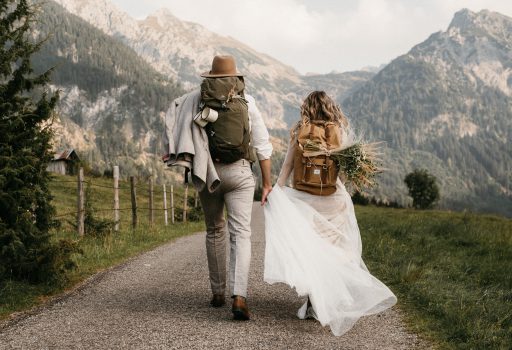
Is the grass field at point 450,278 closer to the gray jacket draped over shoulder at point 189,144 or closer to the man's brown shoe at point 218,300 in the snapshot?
the man's brown shoe at point 218,300

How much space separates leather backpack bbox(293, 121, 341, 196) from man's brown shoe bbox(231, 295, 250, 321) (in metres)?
1.36

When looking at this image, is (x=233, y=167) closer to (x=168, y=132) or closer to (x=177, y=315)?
(x=168, y=132)

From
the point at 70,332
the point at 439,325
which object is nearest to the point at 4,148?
the point at 70,332

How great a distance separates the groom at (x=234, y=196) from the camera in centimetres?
523

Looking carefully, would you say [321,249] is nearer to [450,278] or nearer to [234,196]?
[234,196]

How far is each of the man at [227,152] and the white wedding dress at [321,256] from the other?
0.95ft

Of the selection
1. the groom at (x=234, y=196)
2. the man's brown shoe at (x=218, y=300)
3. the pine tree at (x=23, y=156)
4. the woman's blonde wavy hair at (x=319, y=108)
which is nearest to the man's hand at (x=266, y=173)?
the groom at (x=234, y=196)

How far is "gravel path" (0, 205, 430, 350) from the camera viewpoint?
442cm

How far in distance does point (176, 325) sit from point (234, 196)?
55.2 inches

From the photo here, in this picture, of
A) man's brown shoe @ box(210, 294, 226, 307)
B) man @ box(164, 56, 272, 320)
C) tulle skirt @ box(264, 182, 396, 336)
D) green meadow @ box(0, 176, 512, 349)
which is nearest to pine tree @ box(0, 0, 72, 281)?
green meadow @ box(0, 176, 512, 349)

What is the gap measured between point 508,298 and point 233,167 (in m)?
4.25

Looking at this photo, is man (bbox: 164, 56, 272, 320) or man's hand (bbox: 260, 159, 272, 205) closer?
man (bbox: 164, 56, 272, 320)

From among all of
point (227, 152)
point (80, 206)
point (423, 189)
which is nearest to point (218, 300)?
point (227, 152)

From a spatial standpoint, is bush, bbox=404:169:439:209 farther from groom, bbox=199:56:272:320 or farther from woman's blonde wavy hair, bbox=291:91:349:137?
groom, bbox=199:56:272:320
